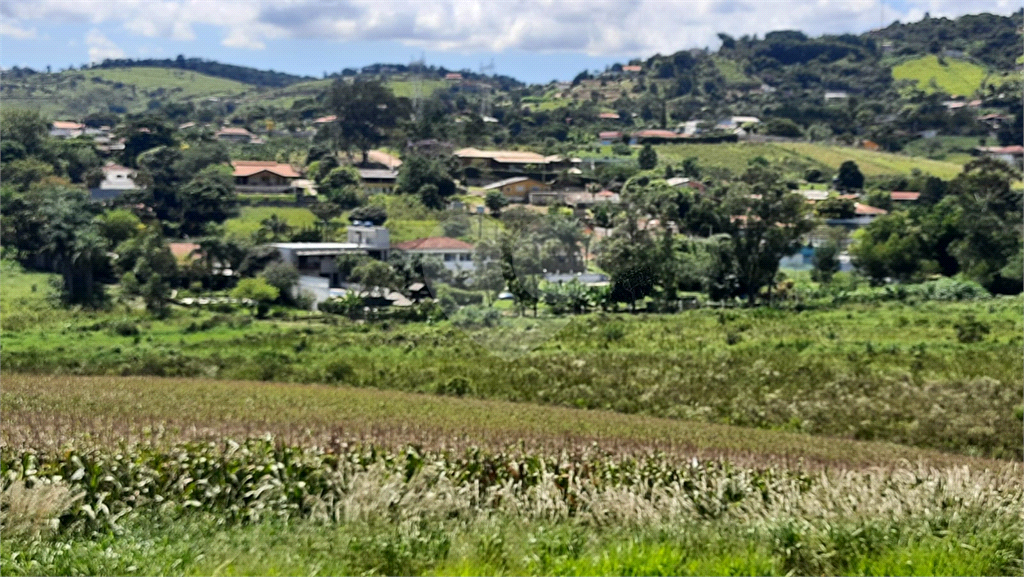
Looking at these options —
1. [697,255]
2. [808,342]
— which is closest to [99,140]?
[697,255]

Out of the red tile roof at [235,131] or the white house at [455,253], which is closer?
the white house at [455,253]

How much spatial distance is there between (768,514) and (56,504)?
511cm

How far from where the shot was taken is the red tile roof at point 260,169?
163 feet

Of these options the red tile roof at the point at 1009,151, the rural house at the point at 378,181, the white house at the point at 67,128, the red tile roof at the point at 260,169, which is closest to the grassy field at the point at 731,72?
the red tile roof at the point at 1009,151

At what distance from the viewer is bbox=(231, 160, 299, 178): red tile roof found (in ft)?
163

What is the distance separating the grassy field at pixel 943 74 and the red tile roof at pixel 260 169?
74905mm

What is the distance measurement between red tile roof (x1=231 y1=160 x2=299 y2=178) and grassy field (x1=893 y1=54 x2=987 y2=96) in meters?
74.9

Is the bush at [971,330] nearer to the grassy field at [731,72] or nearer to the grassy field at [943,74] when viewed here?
the grassy field at [943,74]

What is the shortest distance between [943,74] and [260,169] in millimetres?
85286

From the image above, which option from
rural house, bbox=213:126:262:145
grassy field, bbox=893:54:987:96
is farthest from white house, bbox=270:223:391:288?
grassy field, bbox=893:54:987:96

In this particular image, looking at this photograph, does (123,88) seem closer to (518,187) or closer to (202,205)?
(518,187)

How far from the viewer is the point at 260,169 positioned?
1972 inches

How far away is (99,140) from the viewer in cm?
5969

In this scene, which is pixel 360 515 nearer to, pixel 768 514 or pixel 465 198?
pixel 768 514
